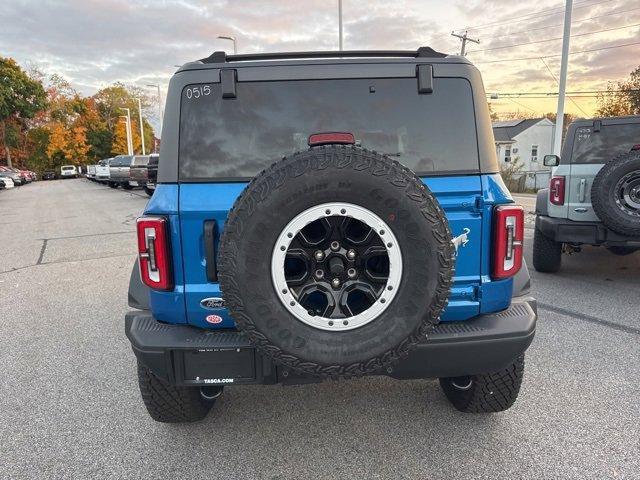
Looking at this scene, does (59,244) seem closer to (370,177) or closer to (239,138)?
(239,138)

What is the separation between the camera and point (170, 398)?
2.66 m

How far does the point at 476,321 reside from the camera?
7.75ft

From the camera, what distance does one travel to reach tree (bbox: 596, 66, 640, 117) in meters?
41.5

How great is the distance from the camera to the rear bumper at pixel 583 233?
5.30 meters

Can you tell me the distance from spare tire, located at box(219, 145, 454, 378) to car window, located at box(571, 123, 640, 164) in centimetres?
472

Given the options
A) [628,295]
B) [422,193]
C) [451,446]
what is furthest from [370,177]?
[628,295]

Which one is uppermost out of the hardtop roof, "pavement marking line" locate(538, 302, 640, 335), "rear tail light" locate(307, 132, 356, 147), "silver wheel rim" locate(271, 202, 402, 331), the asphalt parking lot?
the hardtop roof

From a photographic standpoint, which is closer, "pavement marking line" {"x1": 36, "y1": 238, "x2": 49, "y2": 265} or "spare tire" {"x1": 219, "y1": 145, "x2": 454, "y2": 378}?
"spare tire" {"x1": 219, "y1": 145, "x2": 454, "y2": 378}

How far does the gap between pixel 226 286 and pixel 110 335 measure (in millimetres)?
2976

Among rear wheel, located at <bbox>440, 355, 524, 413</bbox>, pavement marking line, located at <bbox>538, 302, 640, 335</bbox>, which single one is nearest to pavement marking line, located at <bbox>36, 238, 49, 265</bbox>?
rear wheel, located at <bbox>440, 355, 524, 413</bbox>

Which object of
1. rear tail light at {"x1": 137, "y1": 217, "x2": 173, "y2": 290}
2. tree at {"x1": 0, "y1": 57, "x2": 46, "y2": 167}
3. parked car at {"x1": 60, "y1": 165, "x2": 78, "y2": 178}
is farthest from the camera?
parked car at {"x1": 60, "y1": 165, "x2": 78, "y2": 178}

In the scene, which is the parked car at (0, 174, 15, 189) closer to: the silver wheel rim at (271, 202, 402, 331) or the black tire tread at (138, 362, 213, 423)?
the black tire tread at (138, 362, 213, 423)

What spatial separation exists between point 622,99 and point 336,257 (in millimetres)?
50586

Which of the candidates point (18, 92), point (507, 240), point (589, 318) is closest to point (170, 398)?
point (507, 240)
